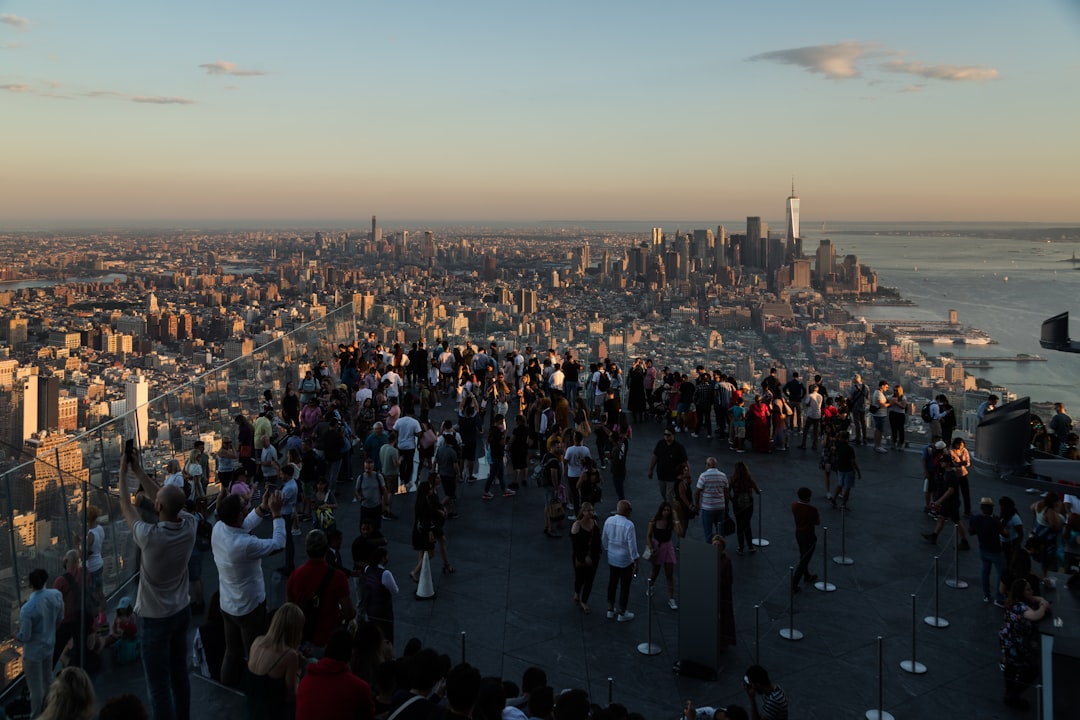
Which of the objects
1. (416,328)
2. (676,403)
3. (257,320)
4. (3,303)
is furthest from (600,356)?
(3,303)

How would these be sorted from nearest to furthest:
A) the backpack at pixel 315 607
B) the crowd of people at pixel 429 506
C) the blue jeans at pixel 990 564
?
the crowd of people at pixel 429 506, the backpack at pixel 315 607, the blue jeans at pixel 990 564

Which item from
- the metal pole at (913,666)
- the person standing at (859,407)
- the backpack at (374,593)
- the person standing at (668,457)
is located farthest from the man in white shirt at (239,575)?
the person standing at (859,407)

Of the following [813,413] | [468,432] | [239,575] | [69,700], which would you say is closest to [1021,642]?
[239,575]

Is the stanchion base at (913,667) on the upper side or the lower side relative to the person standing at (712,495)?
lower

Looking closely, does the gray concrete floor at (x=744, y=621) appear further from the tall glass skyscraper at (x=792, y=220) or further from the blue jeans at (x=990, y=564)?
the tall glass skyscraper at (x=792, y=220)

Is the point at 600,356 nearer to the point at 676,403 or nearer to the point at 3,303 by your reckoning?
the point at 676,403

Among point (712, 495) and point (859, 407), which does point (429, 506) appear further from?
point (859, 407)

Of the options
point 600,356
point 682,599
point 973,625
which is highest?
point 600,356
